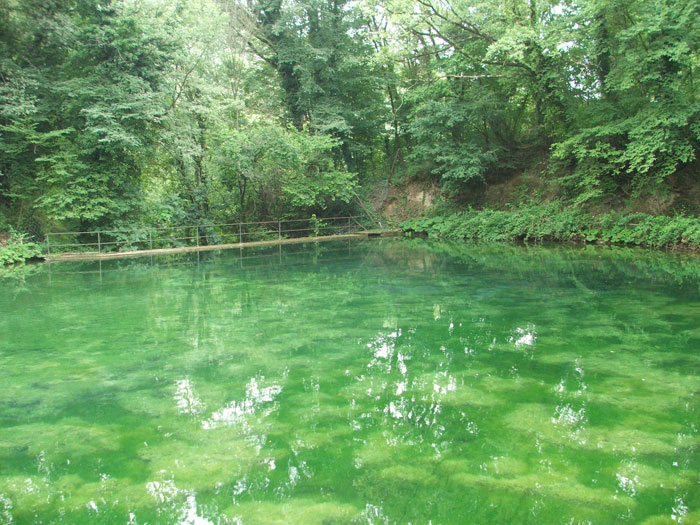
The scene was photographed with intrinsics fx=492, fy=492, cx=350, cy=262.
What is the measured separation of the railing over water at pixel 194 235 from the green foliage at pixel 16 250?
0.60 meters

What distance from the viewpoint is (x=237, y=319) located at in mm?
7844

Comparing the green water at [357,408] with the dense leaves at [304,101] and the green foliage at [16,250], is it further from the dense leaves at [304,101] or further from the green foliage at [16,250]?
the dense leaves at [304,101]

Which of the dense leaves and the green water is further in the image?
the dense leaves

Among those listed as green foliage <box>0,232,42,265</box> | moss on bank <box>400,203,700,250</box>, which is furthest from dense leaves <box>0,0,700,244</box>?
green foliage <box>0,232,42,265</box>

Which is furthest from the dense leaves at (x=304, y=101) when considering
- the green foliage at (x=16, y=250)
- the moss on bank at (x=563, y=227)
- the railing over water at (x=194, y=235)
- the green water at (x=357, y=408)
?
the green water at (x=357, y=408)

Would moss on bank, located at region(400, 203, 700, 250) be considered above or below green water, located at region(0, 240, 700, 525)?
above

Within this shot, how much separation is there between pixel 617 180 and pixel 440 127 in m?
7.48

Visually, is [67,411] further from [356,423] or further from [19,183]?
[19,183]

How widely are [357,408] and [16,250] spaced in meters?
16.0

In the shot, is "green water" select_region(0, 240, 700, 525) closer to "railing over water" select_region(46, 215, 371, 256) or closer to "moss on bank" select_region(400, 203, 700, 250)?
"moss on bank" select_region(400, 203, 700, 250)

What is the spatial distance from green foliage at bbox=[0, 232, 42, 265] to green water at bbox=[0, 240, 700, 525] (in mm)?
8141

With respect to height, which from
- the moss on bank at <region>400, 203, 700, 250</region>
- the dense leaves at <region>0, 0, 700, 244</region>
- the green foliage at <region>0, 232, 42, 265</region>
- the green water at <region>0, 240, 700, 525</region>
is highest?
the dense leaves at <region>0, 0, 700, 244</region>

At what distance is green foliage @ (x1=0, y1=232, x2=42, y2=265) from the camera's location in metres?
15.7

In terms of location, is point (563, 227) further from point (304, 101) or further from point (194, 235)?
point (194, 235)
